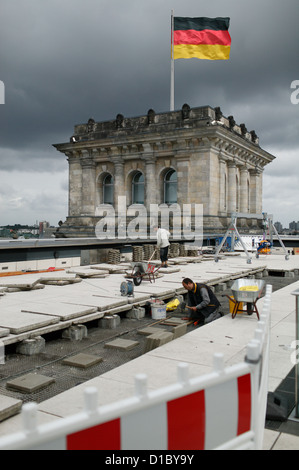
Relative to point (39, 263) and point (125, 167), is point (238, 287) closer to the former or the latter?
point (39, 263)

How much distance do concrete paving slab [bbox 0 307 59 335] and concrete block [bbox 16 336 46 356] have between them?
230mm

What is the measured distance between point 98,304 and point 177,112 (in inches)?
961

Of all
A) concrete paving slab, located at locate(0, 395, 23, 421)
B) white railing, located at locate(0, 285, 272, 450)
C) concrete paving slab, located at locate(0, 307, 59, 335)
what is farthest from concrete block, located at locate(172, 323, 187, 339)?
white railing, located at locate(0, 285, 272, 450)

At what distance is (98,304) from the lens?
9.29 m

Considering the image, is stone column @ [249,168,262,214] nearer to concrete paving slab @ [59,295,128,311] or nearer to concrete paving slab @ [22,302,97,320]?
concrete paving slab @ [59,295,128,311]

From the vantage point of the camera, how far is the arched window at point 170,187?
32.3 meters

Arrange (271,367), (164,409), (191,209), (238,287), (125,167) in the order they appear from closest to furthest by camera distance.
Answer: (164,409) < (271,367) < (238,287) < (191,209) < (125,167)

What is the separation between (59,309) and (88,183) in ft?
89.6

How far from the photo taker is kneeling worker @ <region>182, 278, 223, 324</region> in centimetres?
898

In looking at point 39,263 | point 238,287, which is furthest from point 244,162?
point 238,287

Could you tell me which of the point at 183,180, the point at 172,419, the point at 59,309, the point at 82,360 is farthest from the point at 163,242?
the point at 172,419

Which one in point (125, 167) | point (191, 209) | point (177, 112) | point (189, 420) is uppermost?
point (177, 112)

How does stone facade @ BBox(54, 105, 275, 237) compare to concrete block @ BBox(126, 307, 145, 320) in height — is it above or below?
above

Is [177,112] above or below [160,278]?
above
